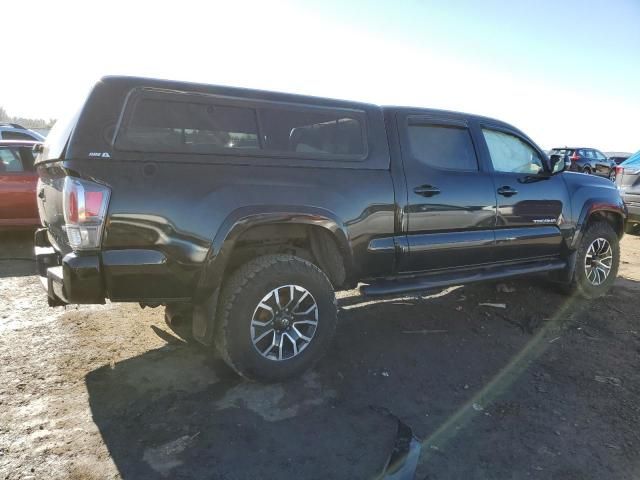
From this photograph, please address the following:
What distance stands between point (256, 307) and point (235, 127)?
121 centimetres

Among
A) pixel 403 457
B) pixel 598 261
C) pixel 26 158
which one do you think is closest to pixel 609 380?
pixel 403 457

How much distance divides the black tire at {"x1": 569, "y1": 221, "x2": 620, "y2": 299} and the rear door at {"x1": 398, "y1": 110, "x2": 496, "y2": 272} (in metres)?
1.51

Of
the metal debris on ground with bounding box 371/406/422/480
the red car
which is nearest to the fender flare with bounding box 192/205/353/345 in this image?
the metal debris on ground with bounding box 371/406/422/480

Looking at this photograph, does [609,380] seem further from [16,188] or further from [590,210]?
[16,188]

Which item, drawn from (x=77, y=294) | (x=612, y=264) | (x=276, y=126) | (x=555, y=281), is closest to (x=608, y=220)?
(x=612, y=264)

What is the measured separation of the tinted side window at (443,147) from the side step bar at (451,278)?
3.14ft

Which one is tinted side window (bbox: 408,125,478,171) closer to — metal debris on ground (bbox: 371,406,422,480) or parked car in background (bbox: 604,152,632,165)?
metal debris on ground (bbox: 371,406,422,480)

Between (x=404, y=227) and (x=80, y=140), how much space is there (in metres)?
2.36

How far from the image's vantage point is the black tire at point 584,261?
5.19m

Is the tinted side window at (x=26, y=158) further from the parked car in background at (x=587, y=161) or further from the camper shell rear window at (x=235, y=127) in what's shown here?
the parked car in background at (x=587, y=161)

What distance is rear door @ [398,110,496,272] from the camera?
3.84 metres

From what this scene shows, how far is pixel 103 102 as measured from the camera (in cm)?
275

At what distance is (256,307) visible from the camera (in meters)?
3.13

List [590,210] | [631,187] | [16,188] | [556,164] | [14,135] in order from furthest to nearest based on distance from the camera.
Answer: [14,135] < [631,187] < [16,188] < [590,210] < [556,164]
